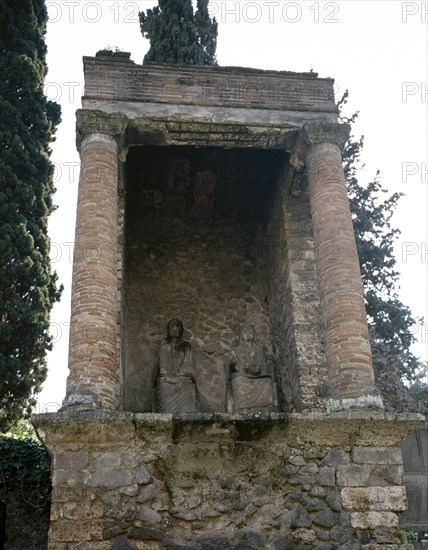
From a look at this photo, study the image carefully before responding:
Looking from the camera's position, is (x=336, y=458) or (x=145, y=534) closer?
(x=145, y=534)

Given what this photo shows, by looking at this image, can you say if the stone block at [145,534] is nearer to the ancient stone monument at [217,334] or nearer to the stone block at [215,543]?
the ancient stone monument at [217,334]

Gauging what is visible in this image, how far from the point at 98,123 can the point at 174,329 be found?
3443mm

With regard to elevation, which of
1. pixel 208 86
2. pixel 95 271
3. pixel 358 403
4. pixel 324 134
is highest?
pixel 208 86

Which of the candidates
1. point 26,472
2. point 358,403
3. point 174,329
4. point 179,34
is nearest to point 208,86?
point 174,329

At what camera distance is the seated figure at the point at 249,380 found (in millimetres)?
9500

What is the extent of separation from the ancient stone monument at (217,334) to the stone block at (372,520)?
0.05 feet

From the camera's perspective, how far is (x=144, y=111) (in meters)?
9.06

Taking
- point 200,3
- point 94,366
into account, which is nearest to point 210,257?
point 94,366

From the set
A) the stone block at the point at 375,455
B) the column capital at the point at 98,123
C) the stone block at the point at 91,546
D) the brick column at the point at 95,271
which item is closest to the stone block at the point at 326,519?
the stone block at the point at 375,455

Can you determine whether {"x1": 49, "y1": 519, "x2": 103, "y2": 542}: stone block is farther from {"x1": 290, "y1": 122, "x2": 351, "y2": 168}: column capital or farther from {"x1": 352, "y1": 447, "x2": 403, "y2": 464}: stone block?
{"x1": 290, "y1": 122, "x2": 351, "y2": 168}: column capital

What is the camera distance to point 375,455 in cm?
675

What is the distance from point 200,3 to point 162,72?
701 cm

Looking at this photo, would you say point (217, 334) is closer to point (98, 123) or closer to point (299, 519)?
point (98, 123)

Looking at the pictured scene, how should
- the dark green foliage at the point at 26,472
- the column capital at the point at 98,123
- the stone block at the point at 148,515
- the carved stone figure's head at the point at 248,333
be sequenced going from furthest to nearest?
the carved stone figure's head at the point at 248,333 → the dark green foliage at the point at 26,472 → the column capital at the point at 98,123 → the stone block at the point at 148,515
